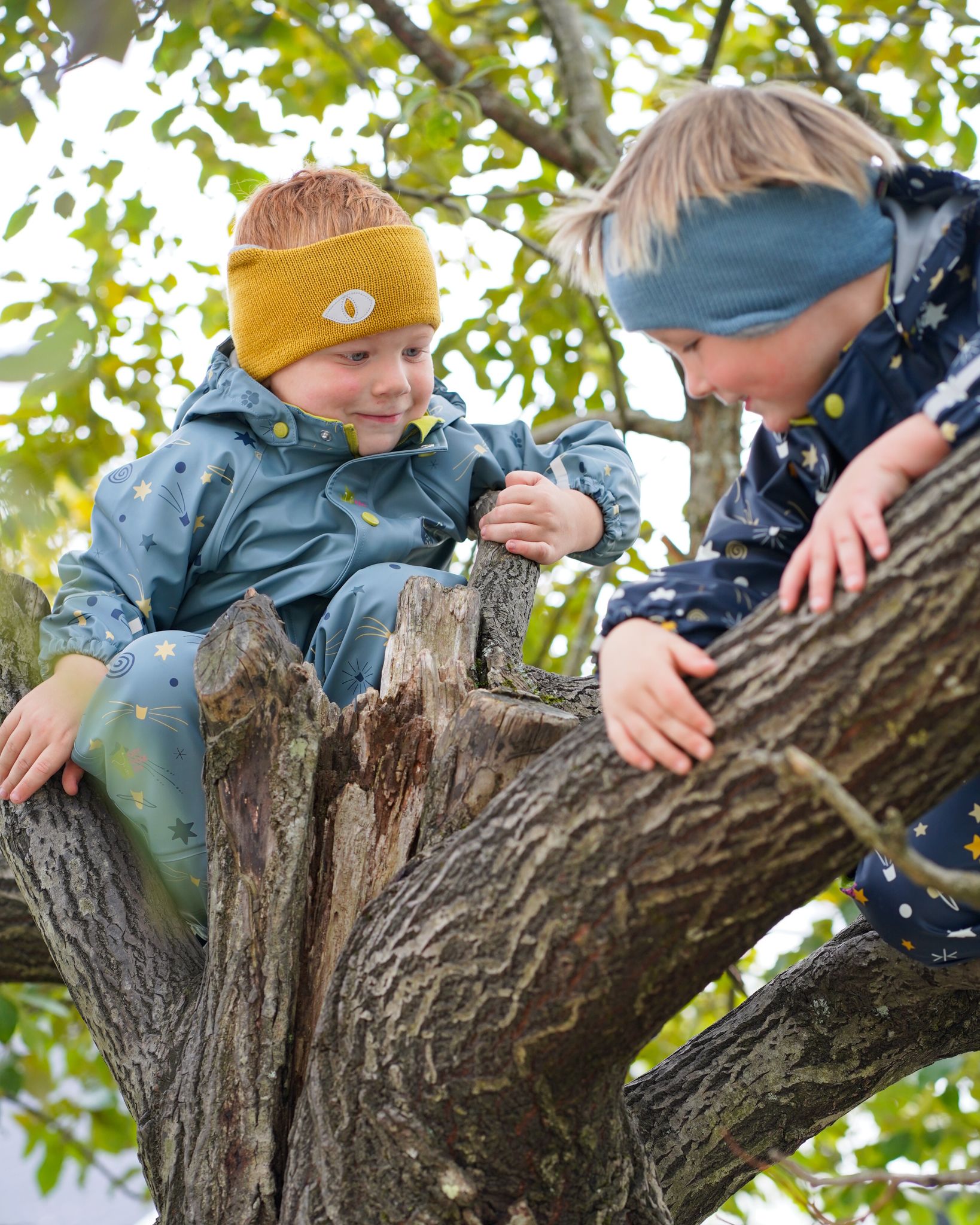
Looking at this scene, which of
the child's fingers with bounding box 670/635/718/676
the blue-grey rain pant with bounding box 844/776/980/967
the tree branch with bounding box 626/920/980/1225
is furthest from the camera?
the tree branch with bounding box 626/920/980/1225

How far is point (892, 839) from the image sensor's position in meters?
0.76

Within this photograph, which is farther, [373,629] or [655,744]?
[373,629]

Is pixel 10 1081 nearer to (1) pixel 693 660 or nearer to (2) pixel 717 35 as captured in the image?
(1) pixel 693 660

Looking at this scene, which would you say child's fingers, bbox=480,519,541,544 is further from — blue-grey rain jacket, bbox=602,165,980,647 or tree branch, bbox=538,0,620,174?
tree branch, bbox=538,0,620,174

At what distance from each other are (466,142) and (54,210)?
4.22 ft

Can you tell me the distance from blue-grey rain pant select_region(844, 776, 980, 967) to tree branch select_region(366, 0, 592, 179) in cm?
276

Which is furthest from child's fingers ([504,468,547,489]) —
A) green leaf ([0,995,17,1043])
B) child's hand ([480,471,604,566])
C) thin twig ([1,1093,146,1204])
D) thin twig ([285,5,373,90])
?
thin twig ([285,5,373,90])

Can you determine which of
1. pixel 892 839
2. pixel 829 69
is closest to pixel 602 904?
pixel 892 839

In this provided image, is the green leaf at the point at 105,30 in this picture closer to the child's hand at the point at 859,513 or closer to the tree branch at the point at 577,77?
the child's hand at the point at 859,513

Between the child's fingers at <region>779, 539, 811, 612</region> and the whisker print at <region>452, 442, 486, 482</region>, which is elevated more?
the child's fingers at <region>779, 539, 811, 612</region>

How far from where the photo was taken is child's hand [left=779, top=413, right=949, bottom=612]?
3.13ft

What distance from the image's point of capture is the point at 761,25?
4.41m

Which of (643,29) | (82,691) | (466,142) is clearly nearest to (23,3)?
(82,691)

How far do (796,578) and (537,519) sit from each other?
39.5 inches
